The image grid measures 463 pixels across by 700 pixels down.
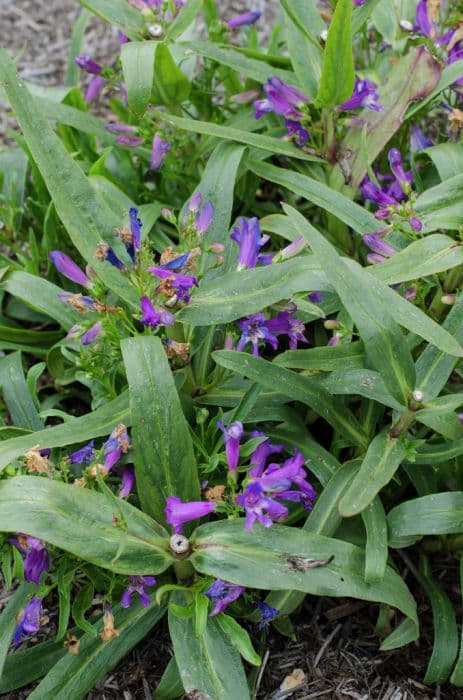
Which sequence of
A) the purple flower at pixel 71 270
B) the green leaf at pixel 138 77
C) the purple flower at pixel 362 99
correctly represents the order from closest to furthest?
the purple flower at pixel 71 270, the green leaf at pixel 138 77, the purple flower at pixel 362 99

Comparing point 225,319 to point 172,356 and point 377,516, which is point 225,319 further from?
point 377,516

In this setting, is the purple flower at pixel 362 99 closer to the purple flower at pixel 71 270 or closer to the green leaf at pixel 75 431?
the purple flower at pixel 71 270

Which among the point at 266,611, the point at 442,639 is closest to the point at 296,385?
the point at 266,611

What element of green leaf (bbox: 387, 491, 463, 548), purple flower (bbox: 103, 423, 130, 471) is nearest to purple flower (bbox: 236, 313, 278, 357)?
purple flower (bbox: 103, 423, 130, 471)

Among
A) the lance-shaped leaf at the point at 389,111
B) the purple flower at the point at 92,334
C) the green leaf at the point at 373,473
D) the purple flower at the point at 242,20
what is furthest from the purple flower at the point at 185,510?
the purple flower at the point at 242,20

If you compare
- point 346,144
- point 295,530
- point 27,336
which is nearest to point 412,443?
point 295,530

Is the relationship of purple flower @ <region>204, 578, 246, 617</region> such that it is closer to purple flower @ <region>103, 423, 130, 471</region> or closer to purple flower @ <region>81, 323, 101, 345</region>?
purple flower @ <region>103, 423, 130, 471</region>
